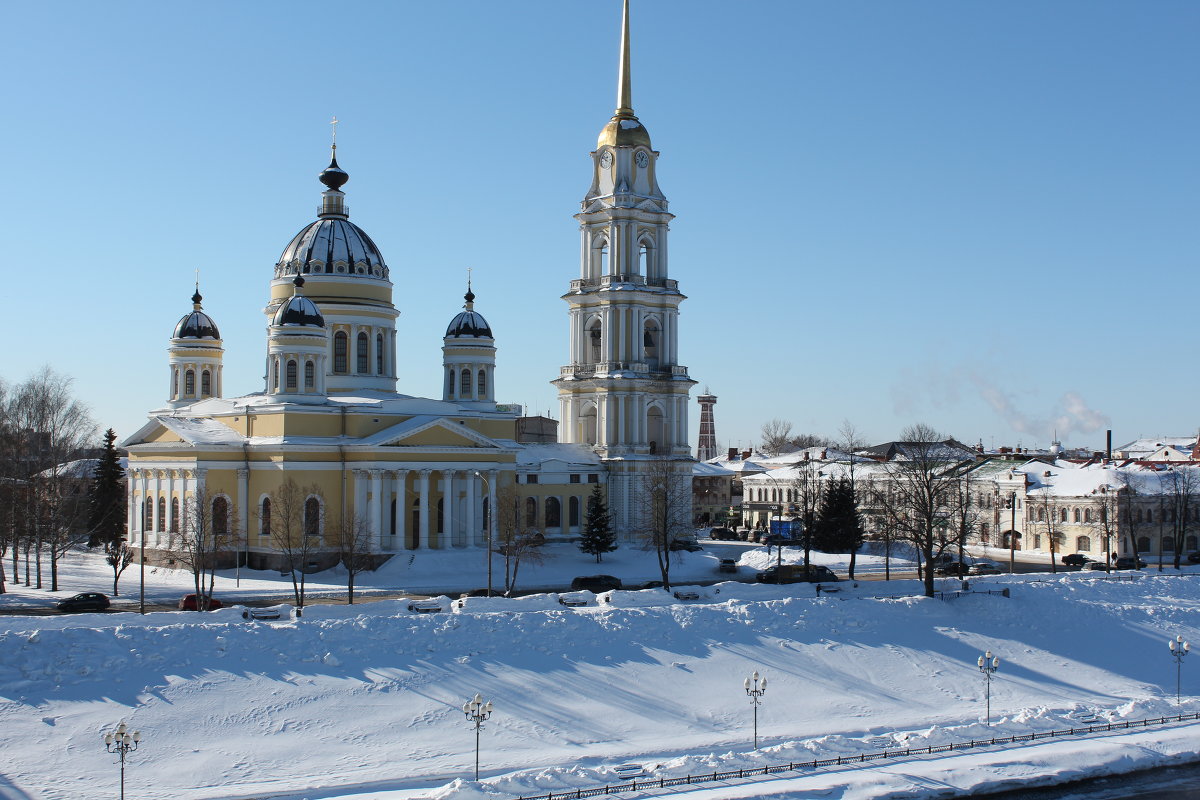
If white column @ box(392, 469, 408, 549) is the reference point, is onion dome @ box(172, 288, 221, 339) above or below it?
above

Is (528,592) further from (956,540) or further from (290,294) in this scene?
(290,294)

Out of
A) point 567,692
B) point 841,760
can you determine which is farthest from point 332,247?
point 841,760

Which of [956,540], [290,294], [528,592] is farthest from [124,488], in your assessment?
[956,540]

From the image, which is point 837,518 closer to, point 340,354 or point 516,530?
point 516,530

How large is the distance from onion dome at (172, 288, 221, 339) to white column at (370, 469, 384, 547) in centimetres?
1766

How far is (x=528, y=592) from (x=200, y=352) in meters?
27.8

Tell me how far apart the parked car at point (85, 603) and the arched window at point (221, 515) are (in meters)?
9.70

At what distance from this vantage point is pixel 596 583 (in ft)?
147

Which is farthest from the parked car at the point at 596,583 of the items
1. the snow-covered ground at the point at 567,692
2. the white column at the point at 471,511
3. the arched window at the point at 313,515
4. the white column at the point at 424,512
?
the arched window at the point at 313,515

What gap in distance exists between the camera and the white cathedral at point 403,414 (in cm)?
5000

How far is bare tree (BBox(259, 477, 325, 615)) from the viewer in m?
46.9

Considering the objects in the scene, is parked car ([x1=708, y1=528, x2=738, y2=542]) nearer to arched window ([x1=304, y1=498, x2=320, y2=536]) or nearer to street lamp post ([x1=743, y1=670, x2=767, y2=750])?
arched window ([x1=304, y1=498, x2=320, y2=536])

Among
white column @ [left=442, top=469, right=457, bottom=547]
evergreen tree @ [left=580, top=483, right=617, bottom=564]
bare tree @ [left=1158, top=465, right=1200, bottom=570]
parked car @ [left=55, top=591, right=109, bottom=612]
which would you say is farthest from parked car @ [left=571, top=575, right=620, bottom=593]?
bare tree @ [left=1158, top=465, right=1200, bottom=570]

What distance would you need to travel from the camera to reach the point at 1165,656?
3866 centimetres
